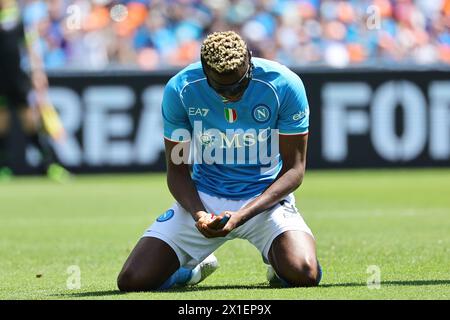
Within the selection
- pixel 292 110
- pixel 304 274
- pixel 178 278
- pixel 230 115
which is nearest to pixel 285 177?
pixel 292 110

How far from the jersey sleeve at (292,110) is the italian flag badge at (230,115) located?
0.31 meters

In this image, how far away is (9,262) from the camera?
9.04 meters

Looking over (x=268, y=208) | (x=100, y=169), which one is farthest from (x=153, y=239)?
(x=100, y=169)

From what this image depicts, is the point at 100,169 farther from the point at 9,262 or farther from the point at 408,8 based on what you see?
the point at 9,262

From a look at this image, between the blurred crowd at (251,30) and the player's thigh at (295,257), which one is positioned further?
the blurred crowd at (251,30)

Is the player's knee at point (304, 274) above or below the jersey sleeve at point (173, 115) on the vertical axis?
below

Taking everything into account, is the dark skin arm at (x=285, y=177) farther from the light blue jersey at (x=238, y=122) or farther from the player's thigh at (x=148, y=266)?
the player's thigh at (x=148, y=266)

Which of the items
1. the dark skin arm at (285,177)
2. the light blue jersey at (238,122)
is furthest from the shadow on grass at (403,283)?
the light blue jersey at (238,122)

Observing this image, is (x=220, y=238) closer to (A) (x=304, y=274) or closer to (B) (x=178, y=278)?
(B) (x=178, y=278)

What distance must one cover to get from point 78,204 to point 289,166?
7704mm

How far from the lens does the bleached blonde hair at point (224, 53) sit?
262 inches

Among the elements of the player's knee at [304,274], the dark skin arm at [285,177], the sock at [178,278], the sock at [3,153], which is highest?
the dark skin arm at [285,177]

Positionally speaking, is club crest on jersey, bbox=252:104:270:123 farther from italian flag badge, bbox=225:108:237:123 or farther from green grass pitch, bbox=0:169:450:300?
green grass pitch, bbox=0:169:450:300

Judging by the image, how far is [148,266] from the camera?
713cm
